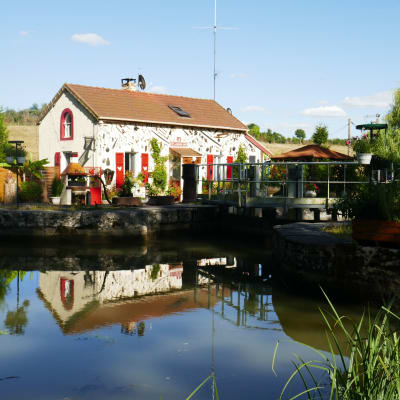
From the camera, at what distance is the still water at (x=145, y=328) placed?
5.17 m

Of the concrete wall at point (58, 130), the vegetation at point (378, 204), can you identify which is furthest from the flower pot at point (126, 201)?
the vegetation at point (378, 204)

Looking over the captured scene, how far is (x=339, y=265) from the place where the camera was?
8742mm

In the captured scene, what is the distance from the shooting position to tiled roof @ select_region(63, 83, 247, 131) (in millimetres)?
23016

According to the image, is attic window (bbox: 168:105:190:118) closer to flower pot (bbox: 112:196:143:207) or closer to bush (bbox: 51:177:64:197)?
bush (bbox: 51:177:64:197)

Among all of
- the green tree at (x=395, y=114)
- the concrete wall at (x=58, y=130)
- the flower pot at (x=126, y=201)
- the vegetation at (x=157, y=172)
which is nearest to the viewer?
the flower pot at (x=126, y=201)

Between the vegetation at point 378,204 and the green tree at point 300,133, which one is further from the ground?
the green tree at point 300,133

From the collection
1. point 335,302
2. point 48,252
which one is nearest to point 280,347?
point 335,302

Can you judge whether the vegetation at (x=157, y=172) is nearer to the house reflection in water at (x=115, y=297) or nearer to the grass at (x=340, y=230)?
the house reflection in water at (x=115, y=297)

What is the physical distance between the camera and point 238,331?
710 cm

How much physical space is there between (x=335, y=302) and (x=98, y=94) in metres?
18.2

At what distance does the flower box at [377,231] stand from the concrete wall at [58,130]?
616 inches

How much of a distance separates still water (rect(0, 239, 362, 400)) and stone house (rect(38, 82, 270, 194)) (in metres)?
10.7

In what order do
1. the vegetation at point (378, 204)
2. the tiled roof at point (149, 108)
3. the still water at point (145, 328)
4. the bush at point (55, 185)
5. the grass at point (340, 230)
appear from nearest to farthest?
the still water at point (145, 328)
the vegetation at point (378, 204)
the grass at point (340, 230)
the bush at point (55, 185)
the tiled roof at point (149, 108)

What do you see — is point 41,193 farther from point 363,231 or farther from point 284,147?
point 284,147
